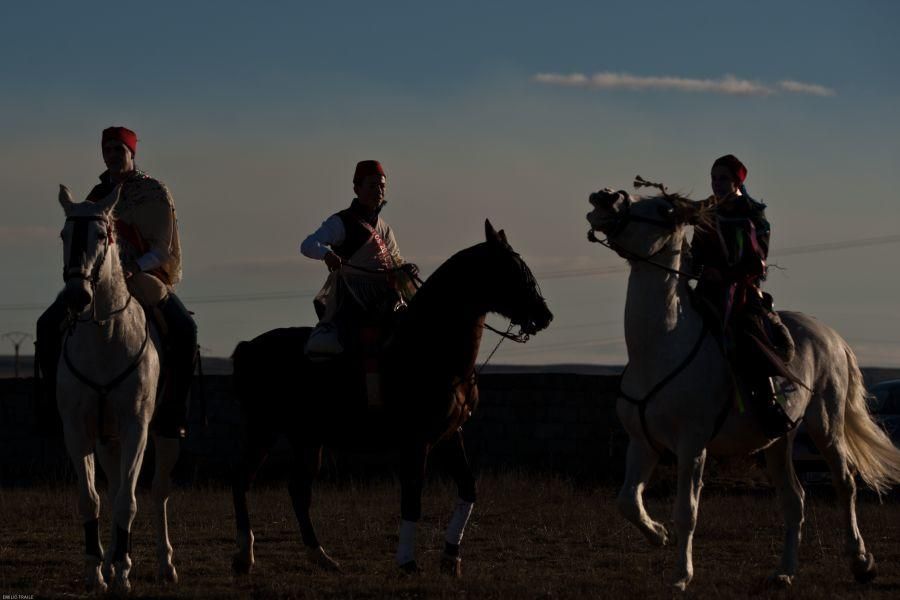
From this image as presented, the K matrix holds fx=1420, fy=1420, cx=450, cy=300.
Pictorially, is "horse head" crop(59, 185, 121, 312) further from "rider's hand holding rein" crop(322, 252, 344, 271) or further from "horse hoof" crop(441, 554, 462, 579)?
"horse hoof" crop(441, 554, 462, 579)

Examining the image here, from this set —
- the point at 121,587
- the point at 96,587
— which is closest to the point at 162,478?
the point at 96,587

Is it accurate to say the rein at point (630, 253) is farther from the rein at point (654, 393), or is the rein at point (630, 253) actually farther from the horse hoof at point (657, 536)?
the horse hoof at point (657, 536)

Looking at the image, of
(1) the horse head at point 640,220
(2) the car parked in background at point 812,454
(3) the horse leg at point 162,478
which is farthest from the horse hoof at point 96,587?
(2) the car parked in background at point 812,454

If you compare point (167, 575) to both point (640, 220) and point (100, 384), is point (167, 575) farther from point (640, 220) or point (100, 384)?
point (640, 220)

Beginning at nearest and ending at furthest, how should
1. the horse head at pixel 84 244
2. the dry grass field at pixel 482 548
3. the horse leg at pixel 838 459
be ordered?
1. the horse head at pixel 84 244
2. the dry grass field at pixel 482 548
3. the horse leg at pixel 838 459

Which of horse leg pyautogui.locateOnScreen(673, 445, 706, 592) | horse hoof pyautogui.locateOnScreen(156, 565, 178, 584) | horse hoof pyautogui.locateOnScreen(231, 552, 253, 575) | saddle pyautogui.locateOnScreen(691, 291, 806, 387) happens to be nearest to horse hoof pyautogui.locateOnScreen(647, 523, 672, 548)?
horse leg pyautogui.locateOnScreen(673, 445, 706, 592)

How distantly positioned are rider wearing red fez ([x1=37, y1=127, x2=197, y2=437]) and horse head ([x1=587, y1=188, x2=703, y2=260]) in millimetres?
3286

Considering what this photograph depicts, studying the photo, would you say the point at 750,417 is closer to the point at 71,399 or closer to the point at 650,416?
the point at 650,416

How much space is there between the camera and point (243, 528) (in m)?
10.9

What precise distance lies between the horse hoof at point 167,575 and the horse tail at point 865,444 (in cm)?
528

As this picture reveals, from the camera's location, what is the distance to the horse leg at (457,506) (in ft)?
34.2

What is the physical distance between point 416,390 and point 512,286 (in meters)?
1.05

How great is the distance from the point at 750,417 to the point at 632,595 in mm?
1477

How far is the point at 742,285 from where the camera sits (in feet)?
33.4
